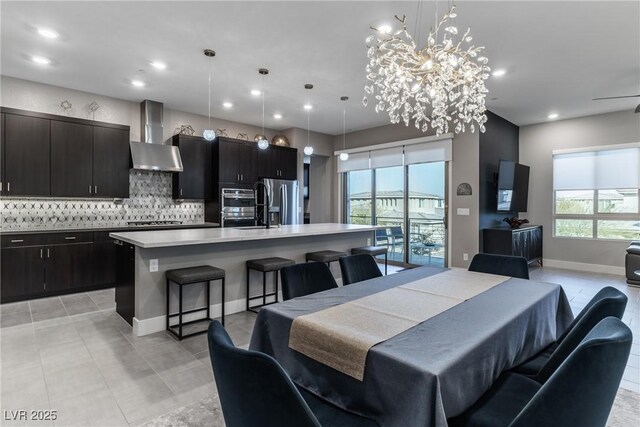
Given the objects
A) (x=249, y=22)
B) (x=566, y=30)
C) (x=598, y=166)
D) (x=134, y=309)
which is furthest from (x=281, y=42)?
(x=598, y=166)

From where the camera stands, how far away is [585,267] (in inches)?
255

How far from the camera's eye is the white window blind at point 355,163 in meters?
7.60

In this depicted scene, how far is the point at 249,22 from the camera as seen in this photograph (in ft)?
10.5

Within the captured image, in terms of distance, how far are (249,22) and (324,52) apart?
96cm

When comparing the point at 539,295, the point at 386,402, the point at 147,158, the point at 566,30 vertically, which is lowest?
the point at 386,402

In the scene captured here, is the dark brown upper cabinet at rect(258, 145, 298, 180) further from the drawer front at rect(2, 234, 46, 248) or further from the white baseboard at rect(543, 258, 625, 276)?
the white baseboard at rect(543, 258, 625, 276)

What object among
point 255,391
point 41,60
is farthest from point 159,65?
point 255,391

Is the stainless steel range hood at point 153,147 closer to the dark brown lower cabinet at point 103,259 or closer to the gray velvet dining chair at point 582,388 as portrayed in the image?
the dark brown lower cabinet at point 103,259

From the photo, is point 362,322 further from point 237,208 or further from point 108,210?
point 108,210

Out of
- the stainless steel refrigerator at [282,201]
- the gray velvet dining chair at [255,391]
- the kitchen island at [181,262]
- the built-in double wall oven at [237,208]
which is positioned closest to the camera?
the gray velvet dining chair at [255,391]

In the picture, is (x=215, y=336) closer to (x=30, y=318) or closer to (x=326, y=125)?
(x=30, y=318)

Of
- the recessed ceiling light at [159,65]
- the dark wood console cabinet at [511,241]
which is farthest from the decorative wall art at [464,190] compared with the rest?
the recessed ceiling light at [159,65]

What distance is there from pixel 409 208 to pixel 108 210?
5.68m

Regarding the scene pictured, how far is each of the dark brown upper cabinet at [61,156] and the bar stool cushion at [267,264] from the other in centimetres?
293
